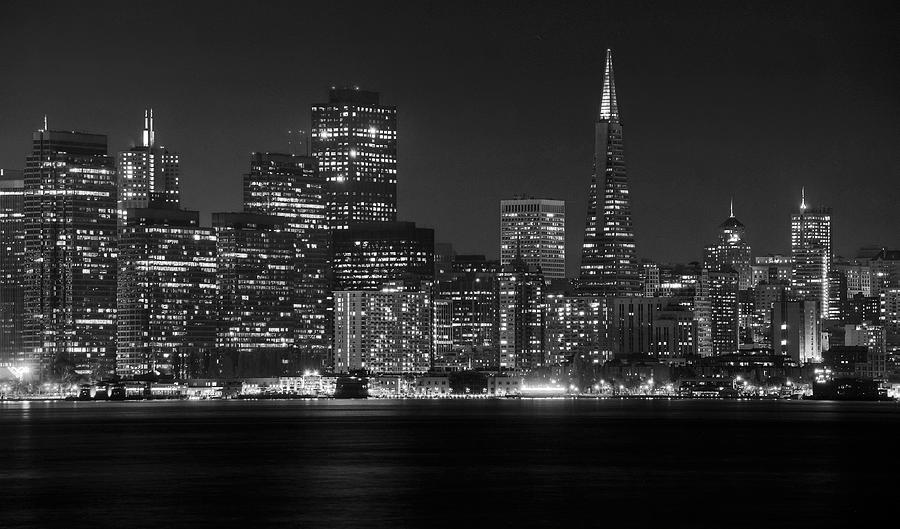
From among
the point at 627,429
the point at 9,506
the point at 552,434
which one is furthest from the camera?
the point at 627,429

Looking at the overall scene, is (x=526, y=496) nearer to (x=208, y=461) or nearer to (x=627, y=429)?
(x=208, y=461)

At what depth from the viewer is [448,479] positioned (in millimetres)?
111438

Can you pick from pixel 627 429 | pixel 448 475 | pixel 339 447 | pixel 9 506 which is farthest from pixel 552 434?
pixel 9 506

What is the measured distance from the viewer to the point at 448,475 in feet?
377

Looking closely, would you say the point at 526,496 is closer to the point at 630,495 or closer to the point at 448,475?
the point at 630,495

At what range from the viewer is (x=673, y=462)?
127375 millimetres

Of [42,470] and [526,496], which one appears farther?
[42,470]

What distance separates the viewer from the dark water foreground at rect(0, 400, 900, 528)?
88.0 metres

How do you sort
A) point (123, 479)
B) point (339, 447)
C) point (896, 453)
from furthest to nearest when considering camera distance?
point (339, 447) < point (896, 453) < point (123, 479)

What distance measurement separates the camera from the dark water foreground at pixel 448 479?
8800 cm

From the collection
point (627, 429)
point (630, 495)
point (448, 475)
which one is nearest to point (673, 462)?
point (448, 475)

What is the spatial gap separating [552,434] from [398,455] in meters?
40.3

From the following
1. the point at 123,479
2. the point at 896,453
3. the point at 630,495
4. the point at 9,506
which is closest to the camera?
the point at 9,506

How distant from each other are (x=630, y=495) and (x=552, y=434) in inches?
2949
